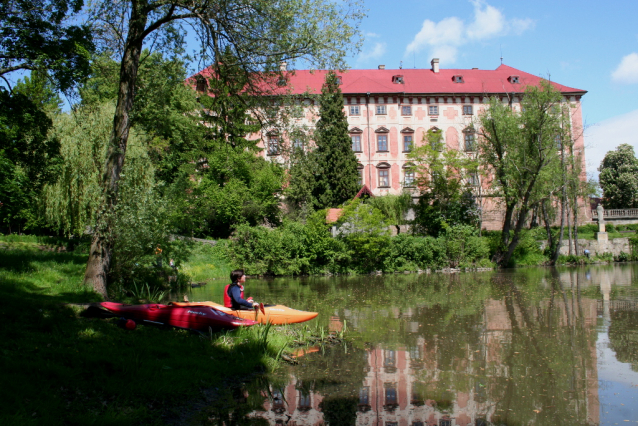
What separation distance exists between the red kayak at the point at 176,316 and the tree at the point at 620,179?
58.6 meters

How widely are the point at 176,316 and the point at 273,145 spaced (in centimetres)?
662

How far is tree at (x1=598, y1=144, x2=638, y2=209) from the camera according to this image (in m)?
54.5

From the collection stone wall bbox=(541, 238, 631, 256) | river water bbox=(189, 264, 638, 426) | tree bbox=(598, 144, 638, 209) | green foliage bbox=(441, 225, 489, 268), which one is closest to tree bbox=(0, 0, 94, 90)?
river water bbox=(189, 264, 638, 426)

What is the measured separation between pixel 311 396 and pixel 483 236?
31502mm

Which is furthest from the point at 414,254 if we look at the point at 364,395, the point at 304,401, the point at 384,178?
the point at 304,401

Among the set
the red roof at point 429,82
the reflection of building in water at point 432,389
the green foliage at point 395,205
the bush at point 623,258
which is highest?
the red roof at point 429,82

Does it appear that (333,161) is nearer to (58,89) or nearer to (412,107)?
(412,107)

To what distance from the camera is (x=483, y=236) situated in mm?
35562

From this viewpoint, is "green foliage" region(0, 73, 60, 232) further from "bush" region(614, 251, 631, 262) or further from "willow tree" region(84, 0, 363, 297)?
"bush" region(614, 251, 631, 262)

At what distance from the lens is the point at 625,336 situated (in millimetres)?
10227

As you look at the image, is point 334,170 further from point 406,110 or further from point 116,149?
point 116,149

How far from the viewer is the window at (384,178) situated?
48.5m

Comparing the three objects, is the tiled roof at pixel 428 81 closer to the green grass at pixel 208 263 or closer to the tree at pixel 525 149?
the tree at pixel 525 149

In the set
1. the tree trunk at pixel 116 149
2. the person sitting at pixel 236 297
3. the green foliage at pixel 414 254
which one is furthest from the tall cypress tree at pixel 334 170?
the person sitting at pixel 236 297
